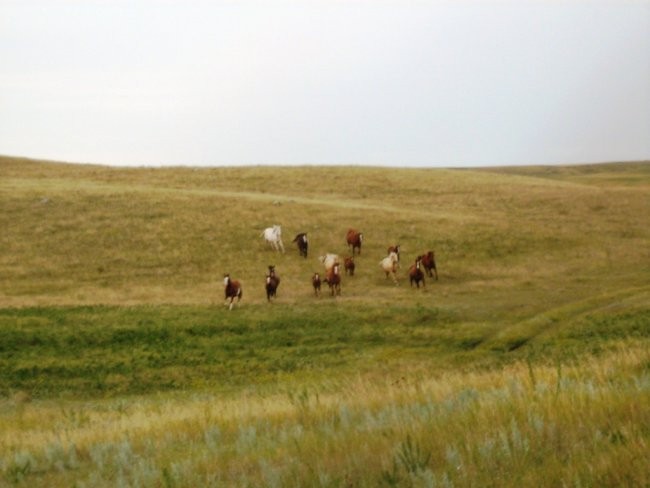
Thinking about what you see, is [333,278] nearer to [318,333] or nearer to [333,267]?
[333,267]

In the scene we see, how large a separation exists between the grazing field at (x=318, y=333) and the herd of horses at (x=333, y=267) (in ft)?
2.35

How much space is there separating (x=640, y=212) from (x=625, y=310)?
28.4 m

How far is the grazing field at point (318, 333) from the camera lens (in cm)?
553

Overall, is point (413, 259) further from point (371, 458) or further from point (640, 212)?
point (371, 458)

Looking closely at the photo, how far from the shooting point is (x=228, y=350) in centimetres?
2992

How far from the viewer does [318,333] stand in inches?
1236

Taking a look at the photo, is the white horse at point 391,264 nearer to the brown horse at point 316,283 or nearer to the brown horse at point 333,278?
the brown horse at point 333,278

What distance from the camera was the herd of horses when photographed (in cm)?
3634

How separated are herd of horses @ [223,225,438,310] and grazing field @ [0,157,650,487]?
0.72 m

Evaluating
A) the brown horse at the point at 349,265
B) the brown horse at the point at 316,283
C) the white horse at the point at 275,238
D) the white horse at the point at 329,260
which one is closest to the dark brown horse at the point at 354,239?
the white horse at the point at 329,260

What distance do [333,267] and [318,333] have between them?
6065 mm

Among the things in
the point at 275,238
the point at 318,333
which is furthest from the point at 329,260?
the point at 318,333

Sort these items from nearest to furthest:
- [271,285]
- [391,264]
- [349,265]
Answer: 1. [271,285]
2. [391,264]
3. [349,265]

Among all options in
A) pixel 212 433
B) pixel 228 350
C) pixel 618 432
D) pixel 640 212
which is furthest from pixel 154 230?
pixel 618 432
